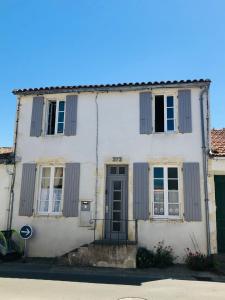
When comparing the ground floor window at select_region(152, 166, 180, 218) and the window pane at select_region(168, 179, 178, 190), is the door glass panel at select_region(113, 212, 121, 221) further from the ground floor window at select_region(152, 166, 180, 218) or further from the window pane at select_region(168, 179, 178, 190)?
the window pane at select_region(168, 179, 178, 190)

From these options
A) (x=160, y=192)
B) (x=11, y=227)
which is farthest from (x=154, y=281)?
(x=11, y=227)

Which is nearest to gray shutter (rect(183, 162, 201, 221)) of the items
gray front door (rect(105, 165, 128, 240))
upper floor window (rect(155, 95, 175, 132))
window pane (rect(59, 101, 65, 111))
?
upper floor window (rect(155, 95, 175, 132))

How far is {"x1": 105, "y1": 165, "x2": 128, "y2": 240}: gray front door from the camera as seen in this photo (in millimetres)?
11203

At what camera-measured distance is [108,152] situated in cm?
1160

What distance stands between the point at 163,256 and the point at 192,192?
2.22m

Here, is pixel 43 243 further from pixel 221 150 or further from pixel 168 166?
pixel 221 150

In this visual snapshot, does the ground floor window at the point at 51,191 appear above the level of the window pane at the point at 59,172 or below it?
below

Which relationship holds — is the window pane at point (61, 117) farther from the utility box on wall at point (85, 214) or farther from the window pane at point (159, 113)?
the window pane at point (159, 113)

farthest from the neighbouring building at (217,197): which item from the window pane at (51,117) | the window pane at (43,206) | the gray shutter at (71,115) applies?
the window pane at (51,117)

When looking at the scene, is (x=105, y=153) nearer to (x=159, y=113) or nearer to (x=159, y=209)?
(x=159, y=113)

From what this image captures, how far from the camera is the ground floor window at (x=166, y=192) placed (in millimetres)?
10898

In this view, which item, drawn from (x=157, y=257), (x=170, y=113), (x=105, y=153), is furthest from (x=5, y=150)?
(x=157, y=257)

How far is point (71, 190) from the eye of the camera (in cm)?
1145

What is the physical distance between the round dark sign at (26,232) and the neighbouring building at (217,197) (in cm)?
587
